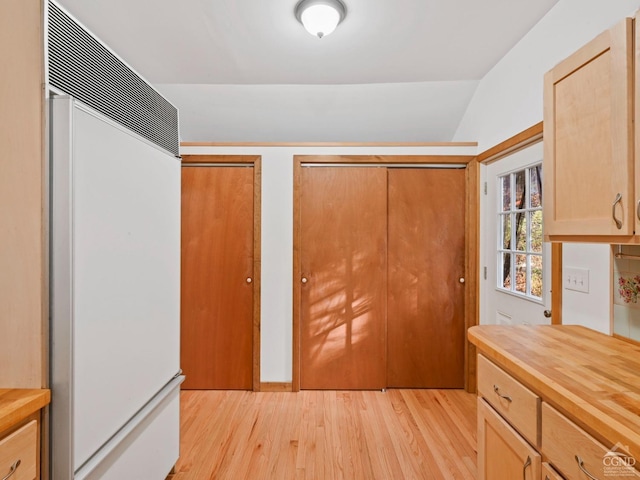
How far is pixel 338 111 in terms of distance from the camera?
3.02 meters

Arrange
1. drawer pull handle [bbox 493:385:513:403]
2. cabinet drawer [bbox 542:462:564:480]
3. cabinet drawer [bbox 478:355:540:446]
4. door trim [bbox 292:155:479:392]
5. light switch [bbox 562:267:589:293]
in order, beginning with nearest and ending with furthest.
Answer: cabinet drawer [bbox 542:462:564:480], cabinet drawer [bbox 478:355:540:446], drawer pull handle [bbox 493:385:513:403], light switch [bbox 562:267:589:293], door trim [bbox 292:155:479:392]

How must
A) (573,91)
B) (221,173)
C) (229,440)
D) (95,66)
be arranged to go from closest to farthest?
(95,66), (573,91), (229,440), (221,173)

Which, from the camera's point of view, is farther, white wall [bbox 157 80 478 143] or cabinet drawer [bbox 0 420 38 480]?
white wall [bbox 157 80 478 143]

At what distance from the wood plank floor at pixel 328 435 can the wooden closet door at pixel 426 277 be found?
0.20 metres

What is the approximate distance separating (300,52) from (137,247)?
1.70m

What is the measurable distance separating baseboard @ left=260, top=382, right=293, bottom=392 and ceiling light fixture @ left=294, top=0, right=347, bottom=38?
99.4 inches

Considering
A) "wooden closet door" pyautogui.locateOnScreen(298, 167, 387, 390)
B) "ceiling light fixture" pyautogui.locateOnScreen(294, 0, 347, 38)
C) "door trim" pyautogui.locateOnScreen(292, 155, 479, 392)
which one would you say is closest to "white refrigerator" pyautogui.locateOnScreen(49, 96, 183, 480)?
"ceiling light fixture" pyautogui.locateOnScreen(294, 0, 347, 38)

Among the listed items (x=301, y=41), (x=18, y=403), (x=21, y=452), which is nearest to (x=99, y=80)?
(x=18, y=403)

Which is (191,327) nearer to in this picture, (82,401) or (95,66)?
(82,401)

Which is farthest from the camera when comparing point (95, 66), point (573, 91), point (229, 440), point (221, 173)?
point (221, 173)

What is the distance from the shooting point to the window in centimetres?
210

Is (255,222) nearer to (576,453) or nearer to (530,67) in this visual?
(530,67)

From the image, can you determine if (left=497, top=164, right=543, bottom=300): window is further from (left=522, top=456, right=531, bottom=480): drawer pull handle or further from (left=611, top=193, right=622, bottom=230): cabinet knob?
(left=522, top=456, right=531, bottom=480): drawer pull handle

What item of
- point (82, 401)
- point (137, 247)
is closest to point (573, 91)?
point (137, 247)
